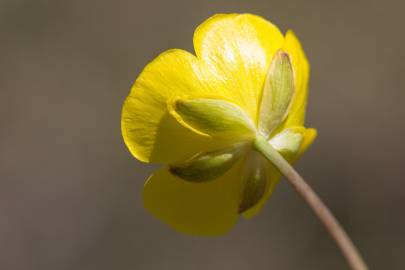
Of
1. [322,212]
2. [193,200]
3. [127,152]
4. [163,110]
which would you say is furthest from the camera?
[127,152]

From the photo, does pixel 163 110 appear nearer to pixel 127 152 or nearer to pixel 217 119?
pixel 217 119

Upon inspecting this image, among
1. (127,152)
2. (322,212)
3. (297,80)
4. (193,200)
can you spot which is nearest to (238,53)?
(297,80)

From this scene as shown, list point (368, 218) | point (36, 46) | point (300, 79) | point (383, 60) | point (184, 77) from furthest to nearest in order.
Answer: point (36, 46), point (383, 60), point (368, 218), point (300, 79), point (184, 77)

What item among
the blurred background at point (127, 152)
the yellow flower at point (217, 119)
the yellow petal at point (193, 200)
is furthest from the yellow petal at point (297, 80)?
the blurred background at point (127, 152)

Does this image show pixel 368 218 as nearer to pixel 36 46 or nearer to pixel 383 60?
pixel 383 60

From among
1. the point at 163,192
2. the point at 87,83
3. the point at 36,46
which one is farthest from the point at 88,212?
the point at 163,192
